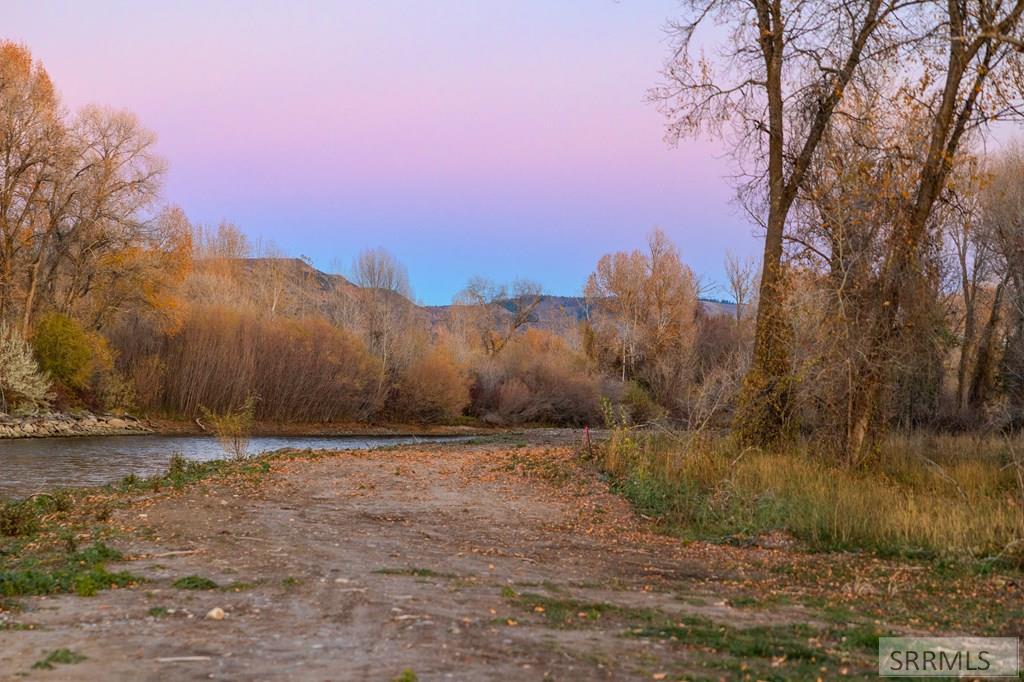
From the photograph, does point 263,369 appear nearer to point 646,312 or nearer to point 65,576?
point 646,312

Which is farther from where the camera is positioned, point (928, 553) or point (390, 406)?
point (390, 406)

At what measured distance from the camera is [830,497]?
39.6ft

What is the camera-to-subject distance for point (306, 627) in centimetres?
639

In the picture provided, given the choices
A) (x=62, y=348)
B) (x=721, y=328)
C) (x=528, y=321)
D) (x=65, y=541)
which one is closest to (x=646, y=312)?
(x=721, y=328)

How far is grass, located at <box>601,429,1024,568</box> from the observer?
10.1 m

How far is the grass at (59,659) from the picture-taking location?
543cm

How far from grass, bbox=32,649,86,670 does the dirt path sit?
5 cm

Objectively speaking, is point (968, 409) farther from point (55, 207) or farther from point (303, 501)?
point (55, 207)

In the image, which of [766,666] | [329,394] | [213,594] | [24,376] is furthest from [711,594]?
[329,394]

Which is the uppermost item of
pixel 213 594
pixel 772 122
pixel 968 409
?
pixel 772 122

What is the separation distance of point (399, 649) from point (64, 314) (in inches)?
1726

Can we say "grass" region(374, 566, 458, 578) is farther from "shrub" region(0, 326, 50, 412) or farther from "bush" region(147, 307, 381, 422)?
"bush" region(147, 307, 381, 422)

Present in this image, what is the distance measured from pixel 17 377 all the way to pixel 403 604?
37.0m

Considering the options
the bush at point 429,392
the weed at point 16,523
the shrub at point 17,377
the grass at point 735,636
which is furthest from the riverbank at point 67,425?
the grass at point 735,636
